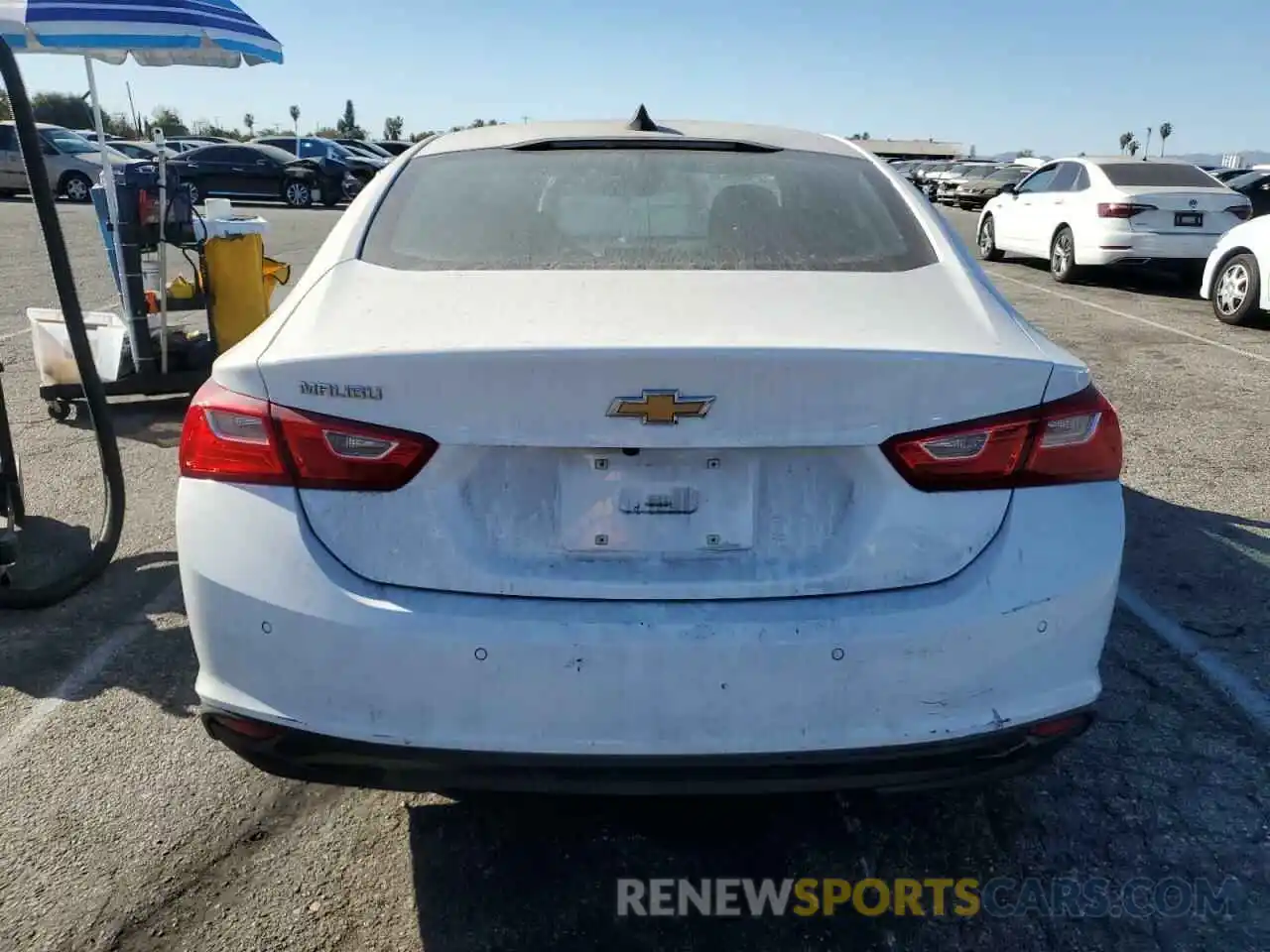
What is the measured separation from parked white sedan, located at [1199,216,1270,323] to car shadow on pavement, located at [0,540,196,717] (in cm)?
939

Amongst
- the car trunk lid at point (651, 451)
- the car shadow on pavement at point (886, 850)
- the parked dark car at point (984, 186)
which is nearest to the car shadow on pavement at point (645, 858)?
the car shadow on pavement at point (886, 850)

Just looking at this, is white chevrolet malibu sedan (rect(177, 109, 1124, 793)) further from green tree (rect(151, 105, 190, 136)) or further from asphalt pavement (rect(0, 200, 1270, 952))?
green tree (rect(151, 105, 190, 136))

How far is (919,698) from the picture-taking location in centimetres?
189

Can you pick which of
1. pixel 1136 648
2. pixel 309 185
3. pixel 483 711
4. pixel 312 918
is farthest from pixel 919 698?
pixel 309 185

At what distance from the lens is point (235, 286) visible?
634 cm

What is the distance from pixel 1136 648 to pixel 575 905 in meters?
2.18

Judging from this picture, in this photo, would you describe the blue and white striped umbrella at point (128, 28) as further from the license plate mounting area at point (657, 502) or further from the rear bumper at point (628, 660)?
the license plate mounting area at point (657, 502)

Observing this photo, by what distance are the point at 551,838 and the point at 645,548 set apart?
3.11 ft

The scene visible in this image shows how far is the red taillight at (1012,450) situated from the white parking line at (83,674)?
2518mm

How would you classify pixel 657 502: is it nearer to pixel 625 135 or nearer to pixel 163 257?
pixel 625 135

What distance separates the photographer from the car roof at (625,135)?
3045 millimetres

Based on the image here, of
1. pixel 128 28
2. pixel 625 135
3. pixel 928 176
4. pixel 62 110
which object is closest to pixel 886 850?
pixel 625 135

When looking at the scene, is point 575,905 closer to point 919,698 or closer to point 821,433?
point 919,698

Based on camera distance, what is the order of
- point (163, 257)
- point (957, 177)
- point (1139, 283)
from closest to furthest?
point (163, 257) → point (1139, 283) → point (957, 177)
